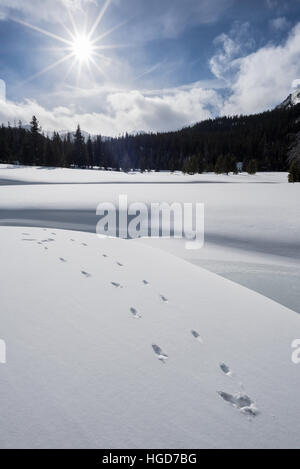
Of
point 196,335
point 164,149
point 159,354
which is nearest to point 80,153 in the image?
point 164,149

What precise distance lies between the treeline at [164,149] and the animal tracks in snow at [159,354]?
165ft

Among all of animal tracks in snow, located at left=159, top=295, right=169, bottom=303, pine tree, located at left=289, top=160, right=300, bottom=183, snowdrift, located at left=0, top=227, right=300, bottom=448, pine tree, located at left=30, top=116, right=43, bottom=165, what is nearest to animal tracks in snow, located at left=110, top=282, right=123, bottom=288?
snowdrift, located at left=0, top=227, right=300, bottom=448

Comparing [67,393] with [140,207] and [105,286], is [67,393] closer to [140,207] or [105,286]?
[105,286]

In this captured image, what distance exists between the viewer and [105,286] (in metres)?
3.38

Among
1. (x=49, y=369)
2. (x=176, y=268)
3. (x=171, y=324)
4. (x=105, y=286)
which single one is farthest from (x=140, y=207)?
(x=49, y=369)

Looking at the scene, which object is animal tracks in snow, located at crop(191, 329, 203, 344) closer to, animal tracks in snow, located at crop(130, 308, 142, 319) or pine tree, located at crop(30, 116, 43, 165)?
animal tracks in snow, located at crop(130, 308, 142, 319)

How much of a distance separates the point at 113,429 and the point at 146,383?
1.36 ft

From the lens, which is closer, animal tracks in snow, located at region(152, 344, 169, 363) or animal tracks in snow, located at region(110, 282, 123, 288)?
animal tracks in snow, located at region(152, 344, 169, 363)

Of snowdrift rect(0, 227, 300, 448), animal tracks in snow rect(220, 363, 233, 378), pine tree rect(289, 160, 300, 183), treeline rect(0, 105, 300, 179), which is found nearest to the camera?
snowdrift rect(0, 227, 300, 448)

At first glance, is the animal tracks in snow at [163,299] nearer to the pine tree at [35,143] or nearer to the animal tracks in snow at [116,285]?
the animal tracks in snow at [116,285]

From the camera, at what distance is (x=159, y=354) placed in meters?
2.16

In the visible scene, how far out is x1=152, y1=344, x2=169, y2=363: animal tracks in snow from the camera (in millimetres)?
2098

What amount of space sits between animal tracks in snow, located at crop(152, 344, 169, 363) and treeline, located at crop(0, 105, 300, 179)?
50.4 meters

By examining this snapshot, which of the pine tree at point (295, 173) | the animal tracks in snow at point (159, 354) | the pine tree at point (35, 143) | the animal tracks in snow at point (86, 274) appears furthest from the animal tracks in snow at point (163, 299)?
the pine tree at point (35, 143)
